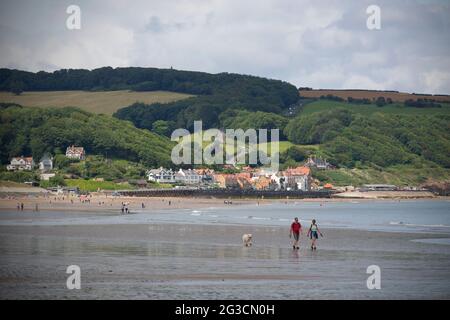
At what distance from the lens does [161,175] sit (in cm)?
17575

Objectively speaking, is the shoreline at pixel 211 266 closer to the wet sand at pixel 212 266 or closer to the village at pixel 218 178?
the wet sand at pixel 212 266

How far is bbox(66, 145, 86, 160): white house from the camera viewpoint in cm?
17050

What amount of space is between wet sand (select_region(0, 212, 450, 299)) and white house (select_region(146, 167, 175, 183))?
405 ft

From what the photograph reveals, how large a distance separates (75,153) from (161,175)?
17.6 meters

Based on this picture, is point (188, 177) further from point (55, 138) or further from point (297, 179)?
point (55, 138)

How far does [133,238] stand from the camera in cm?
4519

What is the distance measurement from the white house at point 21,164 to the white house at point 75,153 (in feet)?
24.6

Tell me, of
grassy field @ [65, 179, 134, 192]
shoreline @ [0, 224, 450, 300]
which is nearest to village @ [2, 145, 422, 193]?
grassy field @ [65, 179, 134, 192]

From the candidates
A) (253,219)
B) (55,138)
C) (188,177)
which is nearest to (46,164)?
(55,138)

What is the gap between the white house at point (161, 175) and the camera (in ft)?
565

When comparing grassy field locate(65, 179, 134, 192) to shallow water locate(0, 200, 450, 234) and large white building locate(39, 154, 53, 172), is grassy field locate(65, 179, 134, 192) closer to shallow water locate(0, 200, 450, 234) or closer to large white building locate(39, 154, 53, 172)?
large white building locate(39, 154, 53, 172)

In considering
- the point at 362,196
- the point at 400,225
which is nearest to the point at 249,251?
the point at 400,225

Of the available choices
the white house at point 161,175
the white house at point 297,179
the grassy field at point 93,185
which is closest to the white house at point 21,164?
the grassy field at point 93,185
